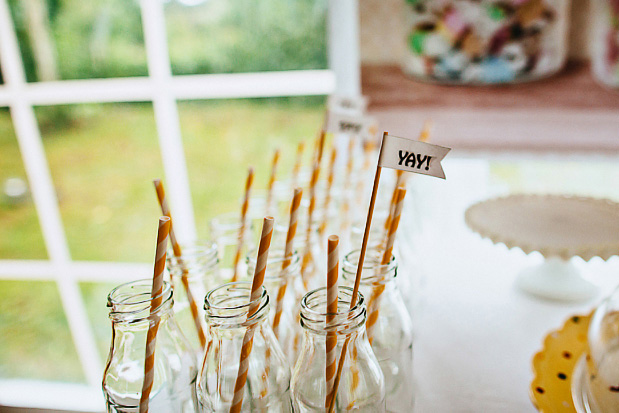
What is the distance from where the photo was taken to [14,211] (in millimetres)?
2600

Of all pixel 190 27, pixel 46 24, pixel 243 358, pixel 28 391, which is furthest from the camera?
pixel 190 27

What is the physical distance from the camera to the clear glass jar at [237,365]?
0.45 metres

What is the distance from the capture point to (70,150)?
278 cm

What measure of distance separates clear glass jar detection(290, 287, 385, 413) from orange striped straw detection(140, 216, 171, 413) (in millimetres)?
118

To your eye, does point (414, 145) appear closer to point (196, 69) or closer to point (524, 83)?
point (524, 83)

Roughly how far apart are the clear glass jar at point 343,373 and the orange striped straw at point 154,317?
12 cm

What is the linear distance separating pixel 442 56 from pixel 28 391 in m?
1.41

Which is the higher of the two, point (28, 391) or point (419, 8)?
point (419, 8)

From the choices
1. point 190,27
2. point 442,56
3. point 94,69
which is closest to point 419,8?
point 442,56

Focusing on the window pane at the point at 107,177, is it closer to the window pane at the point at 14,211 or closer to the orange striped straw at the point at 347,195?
the window pane at the point at 14,211

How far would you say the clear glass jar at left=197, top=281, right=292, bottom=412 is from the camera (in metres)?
0.45

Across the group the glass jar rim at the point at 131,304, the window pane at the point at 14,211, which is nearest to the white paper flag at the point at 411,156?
the glass jar rim at the point at 131,304

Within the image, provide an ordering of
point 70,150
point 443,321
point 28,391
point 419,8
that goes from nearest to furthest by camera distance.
→ 1. point 443,321
2. point 419,8
3. point 28,391
4. point 70,150

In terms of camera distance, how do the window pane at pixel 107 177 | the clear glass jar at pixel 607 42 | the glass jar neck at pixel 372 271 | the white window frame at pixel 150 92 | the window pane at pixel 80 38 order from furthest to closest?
the window pane at pixel 107 177
the window pane at pixel 80 38
the white window frame at pixel 150 92
the clear glass jar at pixel 607 42
the glass jar neck at pixel 372 271
